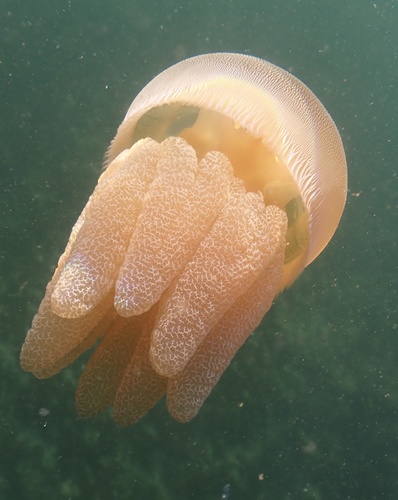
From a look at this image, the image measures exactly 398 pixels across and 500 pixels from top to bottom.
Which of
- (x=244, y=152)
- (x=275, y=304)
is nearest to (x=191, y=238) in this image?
→ (x=244, y=152)

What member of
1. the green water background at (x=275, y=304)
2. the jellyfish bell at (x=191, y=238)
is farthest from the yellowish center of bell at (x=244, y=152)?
the green water background at (x=275, y=304)

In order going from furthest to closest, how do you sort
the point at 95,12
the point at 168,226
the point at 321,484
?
the point at 321,484 → the point at 95,12 → the point at 168,226

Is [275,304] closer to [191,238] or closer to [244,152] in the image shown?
[244,152]

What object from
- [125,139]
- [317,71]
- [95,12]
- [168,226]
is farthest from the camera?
[317,71]

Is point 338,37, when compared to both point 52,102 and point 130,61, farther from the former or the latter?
point 52,102

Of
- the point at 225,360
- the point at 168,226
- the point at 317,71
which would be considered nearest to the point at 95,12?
the point at 317,71

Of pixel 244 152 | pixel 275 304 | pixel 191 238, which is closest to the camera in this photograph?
pixel 191 238

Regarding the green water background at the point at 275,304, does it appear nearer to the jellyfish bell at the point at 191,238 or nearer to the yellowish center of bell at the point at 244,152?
the yellowish center of bell at the point at 244,152
